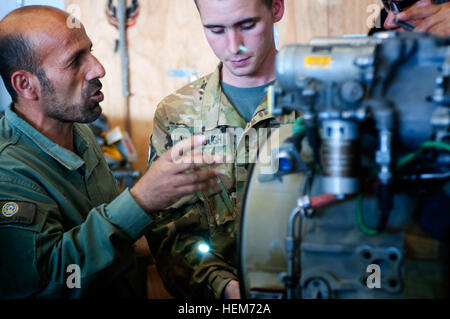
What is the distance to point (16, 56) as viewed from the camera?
4.65 ft

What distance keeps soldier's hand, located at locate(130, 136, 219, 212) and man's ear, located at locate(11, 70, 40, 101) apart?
0.64 m

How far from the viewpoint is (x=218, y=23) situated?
131 centimetres

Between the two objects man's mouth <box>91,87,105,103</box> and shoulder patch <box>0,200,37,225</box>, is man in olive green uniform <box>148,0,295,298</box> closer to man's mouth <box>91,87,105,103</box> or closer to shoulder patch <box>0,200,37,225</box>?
man's mouth <box>91,87,105,103</box>

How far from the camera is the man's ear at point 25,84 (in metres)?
1.43

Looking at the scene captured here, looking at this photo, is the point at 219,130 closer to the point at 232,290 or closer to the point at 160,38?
the point at 232,290

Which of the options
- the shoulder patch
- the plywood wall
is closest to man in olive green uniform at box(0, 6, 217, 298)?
the shoulder patch

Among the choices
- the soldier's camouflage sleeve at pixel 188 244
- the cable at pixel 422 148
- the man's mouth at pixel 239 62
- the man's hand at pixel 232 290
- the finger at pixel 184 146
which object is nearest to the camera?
the cable at pixel 422 148

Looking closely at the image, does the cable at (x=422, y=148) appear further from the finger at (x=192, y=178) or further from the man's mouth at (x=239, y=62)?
the man's mouth at (x=239, y=62)

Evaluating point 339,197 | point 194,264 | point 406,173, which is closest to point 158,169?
point 194,264

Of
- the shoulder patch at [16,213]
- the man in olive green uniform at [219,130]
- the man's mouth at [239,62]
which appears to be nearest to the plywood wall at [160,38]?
the man in olive green uniform at [219,130]

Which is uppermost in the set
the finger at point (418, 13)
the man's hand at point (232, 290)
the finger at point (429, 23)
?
the finger at point (418, 13)

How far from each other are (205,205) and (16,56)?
0.82 meters

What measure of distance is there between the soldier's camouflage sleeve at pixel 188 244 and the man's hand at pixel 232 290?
0.08 m

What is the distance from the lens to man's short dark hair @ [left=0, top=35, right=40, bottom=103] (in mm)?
1398
